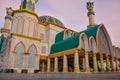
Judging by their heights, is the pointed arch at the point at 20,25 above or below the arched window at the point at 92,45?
above

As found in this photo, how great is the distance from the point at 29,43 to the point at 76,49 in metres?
9.35

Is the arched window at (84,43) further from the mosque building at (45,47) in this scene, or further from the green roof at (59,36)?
the green roof at (59,36)

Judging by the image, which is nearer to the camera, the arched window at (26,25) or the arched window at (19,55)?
the arched window at (19,55)

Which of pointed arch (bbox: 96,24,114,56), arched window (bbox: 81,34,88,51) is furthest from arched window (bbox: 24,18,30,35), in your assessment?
pointed arch (bbox: 96,24,114,56)

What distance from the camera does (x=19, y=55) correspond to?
17703 mm

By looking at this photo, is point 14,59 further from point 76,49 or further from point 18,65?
point 76,49

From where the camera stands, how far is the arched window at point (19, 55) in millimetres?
17019

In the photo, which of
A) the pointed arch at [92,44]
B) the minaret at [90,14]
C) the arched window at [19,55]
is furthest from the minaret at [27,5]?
the minaret at [90,14]

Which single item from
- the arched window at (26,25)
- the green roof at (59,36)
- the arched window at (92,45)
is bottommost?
the arched window at (92,45)

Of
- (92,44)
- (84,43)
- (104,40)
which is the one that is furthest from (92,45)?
(104,40)

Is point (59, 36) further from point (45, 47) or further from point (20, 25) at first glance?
point (20, 25)

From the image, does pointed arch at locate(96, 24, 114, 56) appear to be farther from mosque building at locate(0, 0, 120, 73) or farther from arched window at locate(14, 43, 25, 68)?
arched window at locate(14, 43, 25, 68)

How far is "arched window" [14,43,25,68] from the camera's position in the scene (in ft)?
55.8

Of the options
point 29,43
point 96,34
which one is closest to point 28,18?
point 29,43
